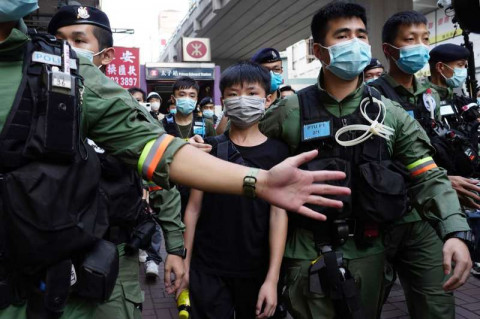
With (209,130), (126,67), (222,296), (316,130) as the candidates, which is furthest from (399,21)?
(126,67)

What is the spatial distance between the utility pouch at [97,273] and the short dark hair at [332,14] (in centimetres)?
182

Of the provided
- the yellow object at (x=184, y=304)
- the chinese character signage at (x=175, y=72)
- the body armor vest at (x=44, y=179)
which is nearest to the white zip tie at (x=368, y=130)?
the yellow object at (x=184, y=304)

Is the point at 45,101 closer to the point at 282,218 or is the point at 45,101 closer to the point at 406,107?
the point at 282,218

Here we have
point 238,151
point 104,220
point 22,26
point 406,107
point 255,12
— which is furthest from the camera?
point 255,12

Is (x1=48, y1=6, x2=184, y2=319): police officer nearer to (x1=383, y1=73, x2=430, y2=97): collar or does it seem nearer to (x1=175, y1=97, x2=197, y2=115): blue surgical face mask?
(x1=383, y1=73, x2=430, y2=97): collar

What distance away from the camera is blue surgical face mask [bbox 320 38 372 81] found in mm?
2654

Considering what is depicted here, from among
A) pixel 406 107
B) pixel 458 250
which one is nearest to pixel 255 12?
pixel 406 107

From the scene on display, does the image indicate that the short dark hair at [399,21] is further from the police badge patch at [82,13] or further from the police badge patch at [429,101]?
the police badge patch at [82,13]

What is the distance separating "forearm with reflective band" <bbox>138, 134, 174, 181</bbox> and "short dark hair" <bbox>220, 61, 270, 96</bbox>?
1350 mm

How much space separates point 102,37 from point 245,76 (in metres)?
0.91

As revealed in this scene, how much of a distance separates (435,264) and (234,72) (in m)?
1.68

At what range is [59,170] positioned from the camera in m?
1.45

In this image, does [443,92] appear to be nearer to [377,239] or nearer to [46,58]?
[377,239]

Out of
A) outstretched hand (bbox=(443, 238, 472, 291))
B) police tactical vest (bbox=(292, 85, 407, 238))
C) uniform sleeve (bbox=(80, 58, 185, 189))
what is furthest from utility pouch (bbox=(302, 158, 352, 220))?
uniform sleeve (bbox=(80, 58, 185, 189))
